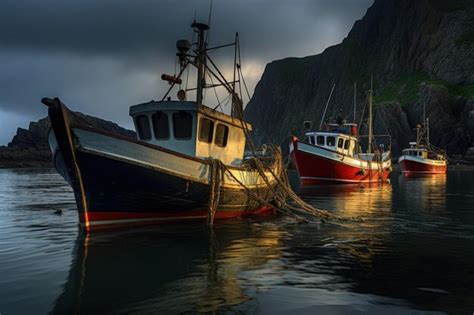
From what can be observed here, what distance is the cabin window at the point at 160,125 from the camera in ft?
49.5

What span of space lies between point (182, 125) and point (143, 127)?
167 cm

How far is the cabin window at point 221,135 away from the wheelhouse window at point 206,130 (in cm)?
36

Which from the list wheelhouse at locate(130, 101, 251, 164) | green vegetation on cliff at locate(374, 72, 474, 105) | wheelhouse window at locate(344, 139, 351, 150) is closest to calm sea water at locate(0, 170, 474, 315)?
wheelhouse at locate(130, 101, 251, 164)

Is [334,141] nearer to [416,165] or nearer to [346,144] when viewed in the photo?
[346,144]

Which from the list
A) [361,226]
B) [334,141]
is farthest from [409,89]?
[361,226]

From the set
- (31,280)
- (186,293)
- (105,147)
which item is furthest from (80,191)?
(186,293)

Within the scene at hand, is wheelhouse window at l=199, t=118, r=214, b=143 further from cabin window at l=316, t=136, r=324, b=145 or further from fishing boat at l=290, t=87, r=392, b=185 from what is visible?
cabin window at l=316, t=136, r=324, b=145

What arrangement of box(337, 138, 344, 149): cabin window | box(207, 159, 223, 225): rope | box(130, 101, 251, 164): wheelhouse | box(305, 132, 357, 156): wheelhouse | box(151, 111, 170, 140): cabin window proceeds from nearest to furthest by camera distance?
box(207, 159, 223, 225): rope → box(130, 101, 251, 164): wheelhouse → box(151, 111, 170, 140): cabin window → box(305, 132, 357, 156): wheelhouse → box(337, 138, 344, 149): cabin window

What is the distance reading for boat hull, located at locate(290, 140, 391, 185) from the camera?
37031mm

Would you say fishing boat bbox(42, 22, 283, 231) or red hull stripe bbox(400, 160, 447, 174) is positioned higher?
red hull stripe bbox(400, 160, 447, 174)

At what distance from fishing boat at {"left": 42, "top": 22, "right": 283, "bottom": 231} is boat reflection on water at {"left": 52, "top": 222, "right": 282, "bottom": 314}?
869 millimetres

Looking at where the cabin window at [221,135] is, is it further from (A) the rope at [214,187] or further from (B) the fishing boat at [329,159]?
(B) the fishing boat at [329,159]

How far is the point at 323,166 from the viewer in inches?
1474

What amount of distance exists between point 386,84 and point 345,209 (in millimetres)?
127864
